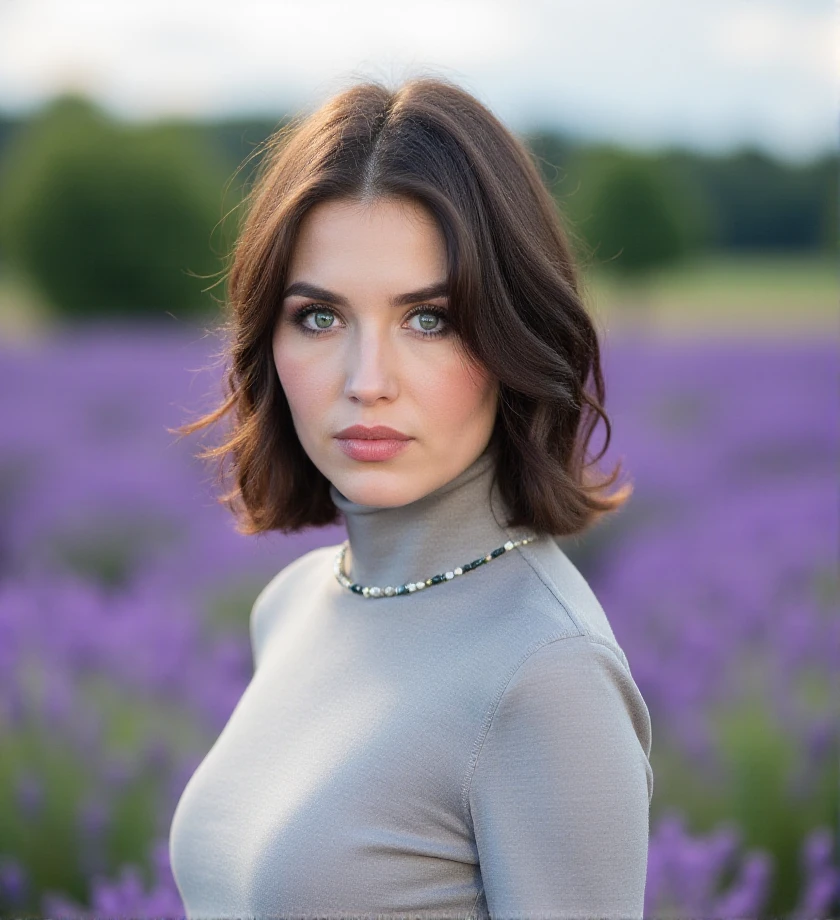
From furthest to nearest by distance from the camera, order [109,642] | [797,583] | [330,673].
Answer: [797,583] → [109,642] → [330,673]

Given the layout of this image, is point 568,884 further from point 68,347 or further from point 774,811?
point 68,347

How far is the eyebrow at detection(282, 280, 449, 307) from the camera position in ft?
4.14

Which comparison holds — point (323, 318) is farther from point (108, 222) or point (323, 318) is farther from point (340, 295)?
point (108, 222)

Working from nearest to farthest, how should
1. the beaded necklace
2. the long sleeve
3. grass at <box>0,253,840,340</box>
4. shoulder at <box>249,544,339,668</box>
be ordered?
the long sleeve → the beaded necklace → shoulder at <box>249,544,339,668</box> → grass at <box>0,253,840,340</box>

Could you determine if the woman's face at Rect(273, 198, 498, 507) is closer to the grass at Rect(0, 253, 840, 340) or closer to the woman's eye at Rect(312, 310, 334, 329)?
the woman's eye at Rect(312, 310, 334, 329)

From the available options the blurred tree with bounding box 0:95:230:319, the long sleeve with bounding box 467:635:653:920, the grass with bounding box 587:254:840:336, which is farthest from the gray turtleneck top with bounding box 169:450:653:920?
the grass with bounding box 587:254:840:336

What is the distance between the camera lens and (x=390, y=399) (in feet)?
4.21

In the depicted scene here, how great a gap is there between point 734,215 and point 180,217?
21418 millimetres

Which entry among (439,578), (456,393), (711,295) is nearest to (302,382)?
(456,393)

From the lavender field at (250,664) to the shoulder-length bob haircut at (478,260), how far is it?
35cm

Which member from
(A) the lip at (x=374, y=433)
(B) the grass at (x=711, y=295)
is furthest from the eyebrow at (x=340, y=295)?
(B) the grass at (x=711, y=295)

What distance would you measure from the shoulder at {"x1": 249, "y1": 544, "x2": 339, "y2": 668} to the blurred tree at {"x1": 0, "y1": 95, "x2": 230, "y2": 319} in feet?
47.4

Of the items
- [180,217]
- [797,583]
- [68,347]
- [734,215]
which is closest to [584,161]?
[734,215]

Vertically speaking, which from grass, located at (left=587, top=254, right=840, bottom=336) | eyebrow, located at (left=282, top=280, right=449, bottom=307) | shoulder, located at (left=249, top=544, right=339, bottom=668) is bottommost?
grass, located at (left=587, top=254, right=840, bottom=336)
